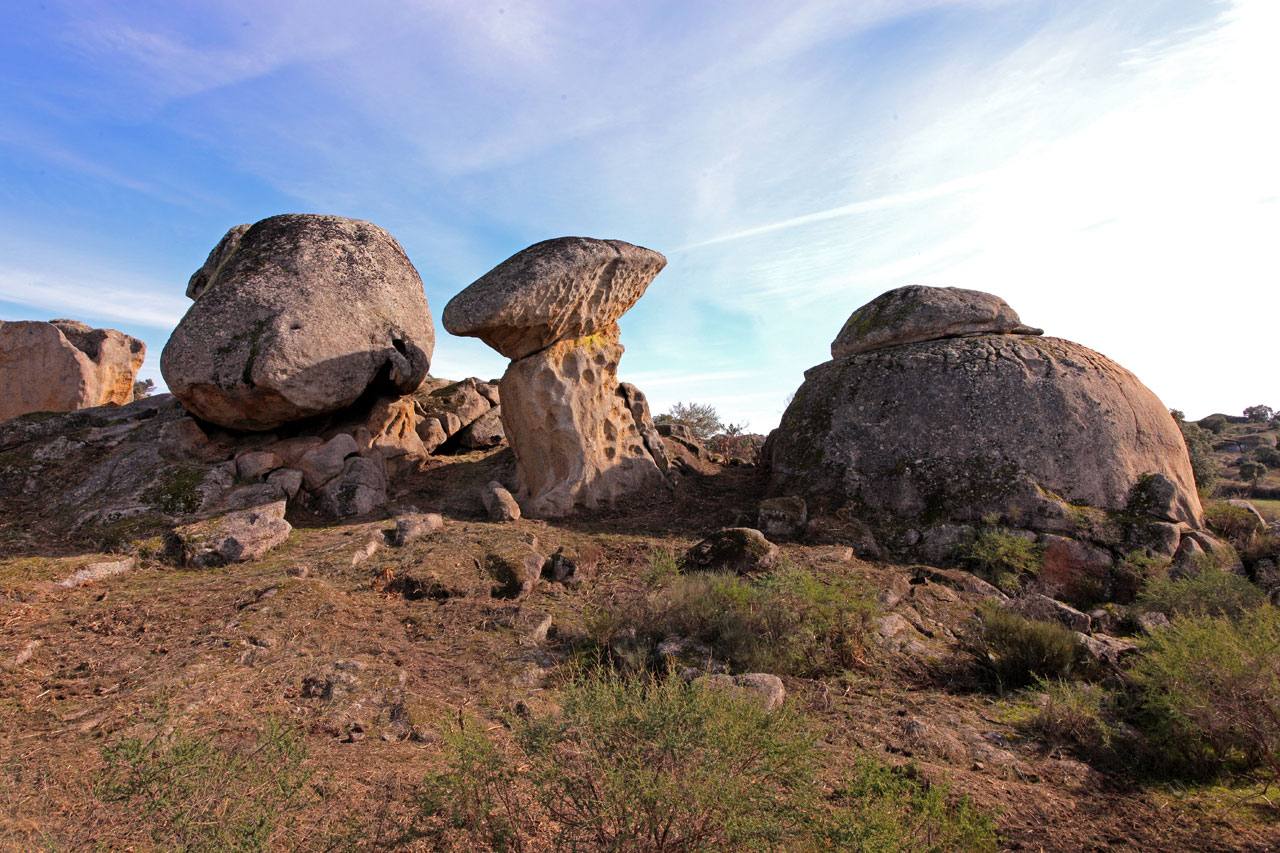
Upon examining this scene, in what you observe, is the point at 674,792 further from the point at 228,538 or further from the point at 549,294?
the point at 549,294

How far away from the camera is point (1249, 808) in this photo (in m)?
3.66

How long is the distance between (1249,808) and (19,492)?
1132cm

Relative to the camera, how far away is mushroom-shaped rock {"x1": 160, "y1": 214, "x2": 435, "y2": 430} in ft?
28.7

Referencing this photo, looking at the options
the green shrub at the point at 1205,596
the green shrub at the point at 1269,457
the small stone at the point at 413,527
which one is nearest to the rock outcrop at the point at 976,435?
the green shrub at the point at 1205,596

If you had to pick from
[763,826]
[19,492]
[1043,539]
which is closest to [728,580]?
[763,826]

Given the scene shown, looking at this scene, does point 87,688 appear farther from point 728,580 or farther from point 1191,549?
point 1191,549

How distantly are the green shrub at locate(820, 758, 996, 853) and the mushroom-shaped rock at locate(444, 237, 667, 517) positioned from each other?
21.4 ft

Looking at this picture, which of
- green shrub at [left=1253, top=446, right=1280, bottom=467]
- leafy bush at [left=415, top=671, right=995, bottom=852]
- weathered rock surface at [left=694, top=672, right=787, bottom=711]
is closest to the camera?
leafy bush at [left=415, top=671, right=995, bottom=852]

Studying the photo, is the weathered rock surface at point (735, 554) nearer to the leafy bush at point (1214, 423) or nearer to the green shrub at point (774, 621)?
the green shrub at point (774, 621)

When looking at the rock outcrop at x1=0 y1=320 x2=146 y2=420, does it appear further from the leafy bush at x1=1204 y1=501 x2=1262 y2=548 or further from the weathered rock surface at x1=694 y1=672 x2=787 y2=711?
the leafy bush at x1=1204 y1=501 x2=1262 y2=548

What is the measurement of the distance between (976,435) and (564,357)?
5169 mm

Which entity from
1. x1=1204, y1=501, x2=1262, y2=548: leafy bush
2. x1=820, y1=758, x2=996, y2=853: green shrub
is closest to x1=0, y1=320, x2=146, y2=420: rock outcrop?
x1=820, y1=758, x2=996, y2=853: green shrub

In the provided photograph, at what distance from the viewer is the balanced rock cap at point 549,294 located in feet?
28.6

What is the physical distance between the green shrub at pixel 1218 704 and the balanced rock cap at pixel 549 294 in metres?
6.88
